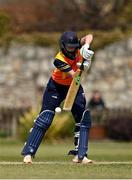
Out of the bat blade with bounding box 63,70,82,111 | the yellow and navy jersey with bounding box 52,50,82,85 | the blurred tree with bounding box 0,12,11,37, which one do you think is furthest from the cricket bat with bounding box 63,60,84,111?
the blurred tree with bounding box 0,12,11,37

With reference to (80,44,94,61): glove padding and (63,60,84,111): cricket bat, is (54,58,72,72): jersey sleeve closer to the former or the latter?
(63,60,84,111): cricket bat

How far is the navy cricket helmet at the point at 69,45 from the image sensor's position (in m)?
14.9

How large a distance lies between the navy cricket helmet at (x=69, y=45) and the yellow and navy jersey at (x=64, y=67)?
0.24ft

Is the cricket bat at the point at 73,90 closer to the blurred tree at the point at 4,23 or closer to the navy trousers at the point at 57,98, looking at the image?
the navy trousers at the point at 57,98

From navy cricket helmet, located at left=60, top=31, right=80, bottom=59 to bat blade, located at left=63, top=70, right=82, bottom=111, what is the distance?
0.33 m

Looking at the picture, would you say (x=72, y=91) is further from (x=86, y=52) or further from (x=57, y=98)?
(x=86, y=52)

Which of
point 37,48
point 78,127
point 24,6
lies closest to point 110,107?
point 37,48

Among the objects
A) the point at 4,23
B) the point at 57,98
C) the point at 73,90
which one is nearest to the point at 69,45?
the point at 73,90

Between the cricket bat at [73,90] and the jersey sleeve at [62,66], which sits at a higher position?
the jersey sleeve at [62,66]

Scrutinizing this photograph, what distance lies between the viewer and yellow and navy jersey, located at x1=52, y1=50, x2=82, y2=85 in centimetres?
1474

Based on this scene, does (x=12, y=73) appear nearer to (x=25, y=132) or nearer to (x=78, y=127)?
(x=25, y=132)

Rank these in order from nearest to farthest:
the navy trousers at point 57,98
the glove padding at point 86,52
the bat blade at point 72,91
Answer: the glove padding at point 86,52 < the bat blade at point 72,91 < the navy trousers at point 57,98

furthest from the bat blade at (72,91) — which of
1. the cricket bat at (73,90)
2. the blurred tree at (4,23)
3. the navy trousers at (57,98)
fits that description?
the blurred tree at (4,23)

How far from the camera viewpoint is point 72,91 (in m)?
14.8
